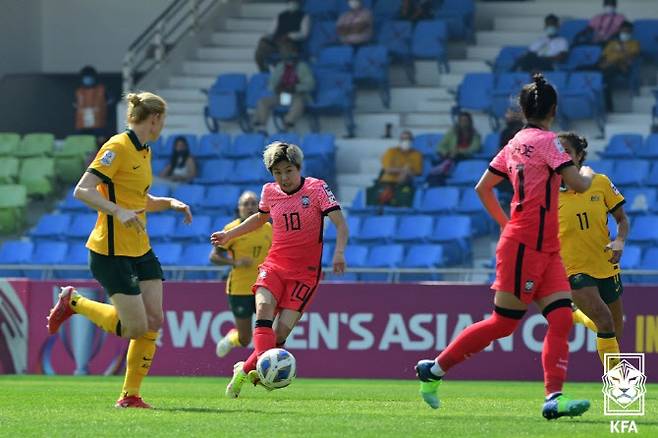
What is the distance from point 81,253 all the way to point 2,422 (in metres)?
14.9

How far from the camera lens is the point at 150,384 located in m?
17.1

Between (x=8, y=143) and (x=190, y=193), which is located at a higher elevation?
(x=8, y=143)

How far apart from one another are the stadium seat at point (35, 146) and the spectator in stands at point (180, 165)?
266 centimetres

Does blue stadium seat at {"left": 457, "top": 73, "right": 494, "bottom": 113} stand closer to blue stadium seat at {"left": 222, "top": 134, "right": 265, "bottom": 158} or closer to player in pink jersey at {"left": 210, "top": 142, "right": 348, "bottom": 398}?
blue stadium seat at {"left": 222, "top": 134, "right": 265, "bottom": 158}

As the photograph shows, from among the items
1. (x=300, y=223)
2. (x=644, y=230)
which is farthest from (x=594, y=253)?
(x=644, y=230)

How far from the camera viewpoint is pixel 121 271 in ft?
37.0

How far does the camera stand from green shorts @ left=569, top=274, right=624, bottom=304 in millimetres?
13516

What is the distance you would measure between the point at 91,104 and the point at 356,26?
5220 mm

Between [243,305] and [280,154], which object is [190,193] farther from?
[280,154]

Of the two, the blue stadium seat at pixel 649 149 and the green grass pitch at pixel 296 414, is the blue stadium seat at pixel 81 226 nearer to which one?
the blue stadium seat at pixel 649 149

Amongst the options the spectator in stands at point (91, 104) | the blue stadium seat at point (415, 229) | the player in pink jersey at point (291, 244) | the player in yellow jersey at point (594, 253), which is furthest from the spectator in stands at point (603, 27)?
the player in pink jersey at point (291, 244)

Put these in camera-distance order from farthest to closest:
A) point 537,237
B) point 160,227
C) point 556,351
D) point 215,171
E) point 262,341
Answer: point 215,171
point 160,227
point 262,341
point 537,237
point 556,351

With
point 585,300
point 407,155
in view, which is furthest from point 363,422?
point 407,155

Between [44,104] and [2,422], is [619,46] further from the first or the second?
[2,422]
